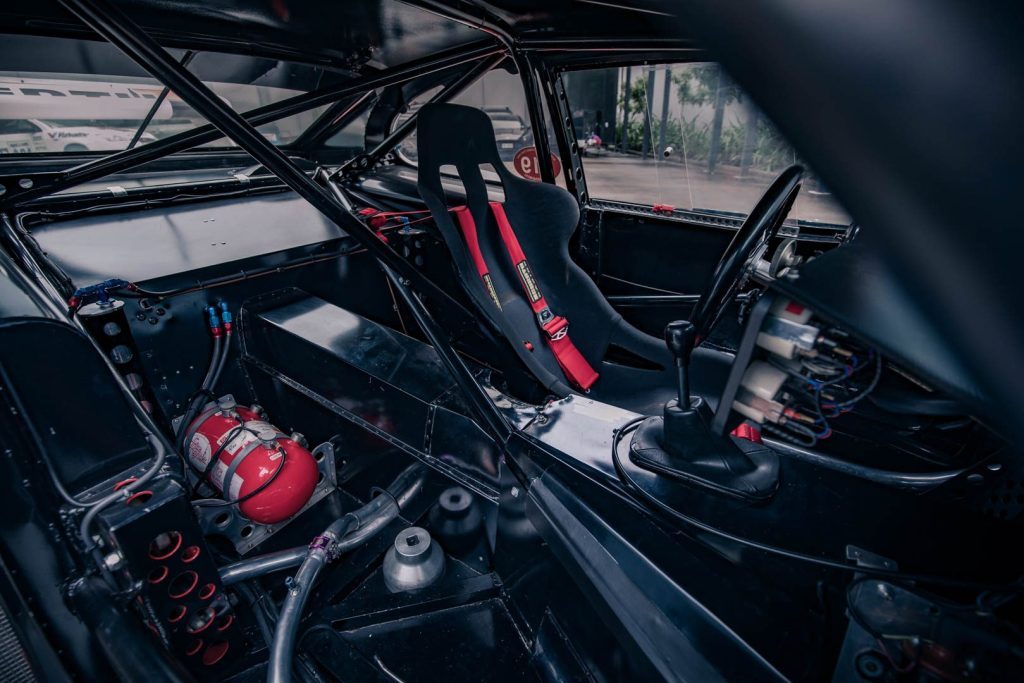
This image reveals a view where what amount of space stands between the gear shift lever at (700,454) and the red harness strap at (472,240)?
0.86m

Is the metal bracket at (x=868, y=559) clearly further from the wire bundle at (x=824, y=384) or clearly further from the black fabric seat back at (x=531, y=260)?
the black fabric seat back at (x=531, y=260)

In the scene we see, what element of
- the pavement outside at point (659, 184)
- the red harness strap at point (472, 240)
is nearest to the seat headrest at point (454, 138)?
the red harness strap at point (472, 240)

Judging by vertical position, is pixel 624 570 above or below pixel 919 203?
below

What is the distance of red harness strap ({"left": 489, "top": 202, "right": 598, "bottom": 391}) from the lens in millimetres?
1746

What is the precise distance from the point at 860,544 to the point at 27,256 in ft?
7.42

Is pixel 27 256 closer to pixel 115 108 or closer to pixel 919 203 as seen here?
pixel 115 108

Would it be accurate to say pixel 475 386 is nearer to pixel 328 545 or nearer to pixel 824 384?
pixel 328 545

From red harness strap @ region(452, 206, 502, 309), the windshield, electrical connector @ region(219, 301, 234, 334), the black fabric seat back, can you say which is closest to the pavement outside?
the black fabric seat back

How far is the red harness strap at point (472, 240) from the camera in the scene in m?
1.66

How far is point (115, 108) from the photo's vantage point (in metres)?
2.09

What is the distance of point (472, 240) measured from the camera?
1.67m

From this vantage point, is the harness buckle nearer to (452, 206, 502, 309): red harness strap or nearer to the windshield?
(452, 206, 502, 309): red harness strap

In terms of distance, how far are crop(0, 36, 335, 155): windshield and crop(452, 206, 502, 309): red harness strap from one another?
1012 mm

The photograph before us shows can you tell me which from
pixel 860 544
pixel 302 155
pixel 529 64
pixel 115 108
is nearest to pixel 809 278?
pixel 860 544
